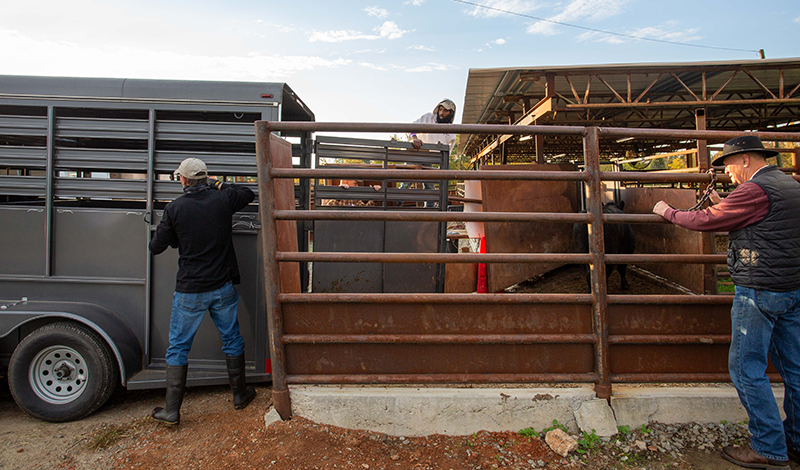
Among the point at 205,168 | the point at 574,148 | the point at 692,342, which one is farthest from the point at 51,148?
the point at 574,148

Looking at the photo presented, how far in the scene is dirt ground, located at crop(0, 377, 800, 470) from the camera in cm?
261

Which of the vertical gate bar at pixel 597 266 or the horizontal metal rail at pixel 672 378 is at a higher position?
the vertical gate bar at pixel 597 266

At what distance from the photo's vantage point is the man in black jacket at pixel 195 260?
3240mm

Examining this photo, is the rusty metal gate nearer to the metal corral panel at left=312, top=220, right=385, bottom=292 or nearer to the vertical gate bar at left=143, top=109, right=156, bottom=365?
the metal corral panel at left=312, top=220, right=385, bottom=292

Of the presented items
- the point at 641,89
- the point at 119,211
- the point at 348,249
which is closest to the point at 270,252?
the point at 348,249

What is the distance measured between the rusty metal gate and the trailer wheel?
5.62 ft

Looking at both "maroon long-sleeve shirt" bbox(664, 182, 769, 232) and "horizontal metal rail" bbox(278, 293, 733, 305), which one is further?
"horizontal metal rail" bbox(278, 293, 733, 305)

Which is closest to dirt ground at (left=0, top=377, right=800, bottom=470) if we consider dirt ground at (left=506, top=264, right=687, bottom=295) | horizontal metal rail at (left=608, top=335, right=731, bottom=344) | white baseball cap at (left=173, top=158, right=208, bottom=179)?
horizontal metal rail at (left=608, top=335, right=731, bottom=344)

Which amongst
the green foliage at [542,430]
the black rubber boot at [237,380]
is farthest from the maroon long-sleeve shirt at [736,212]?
the black rubber boot at [237,380]

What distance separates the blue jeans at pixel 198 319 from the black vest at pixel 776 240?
143 inches

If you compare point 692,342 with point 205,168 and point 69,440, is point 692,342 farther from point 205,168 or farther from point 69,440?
point 69,440

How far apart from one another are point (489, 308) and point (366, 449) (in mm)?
1223

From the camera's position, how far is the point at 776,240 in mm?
2500

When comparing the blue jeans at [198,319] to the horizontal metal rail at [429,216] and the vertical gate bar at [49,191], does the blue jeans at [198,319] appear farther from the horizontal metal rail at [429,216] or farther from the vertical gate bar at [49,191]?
the vertical gate bar at [49,191]
